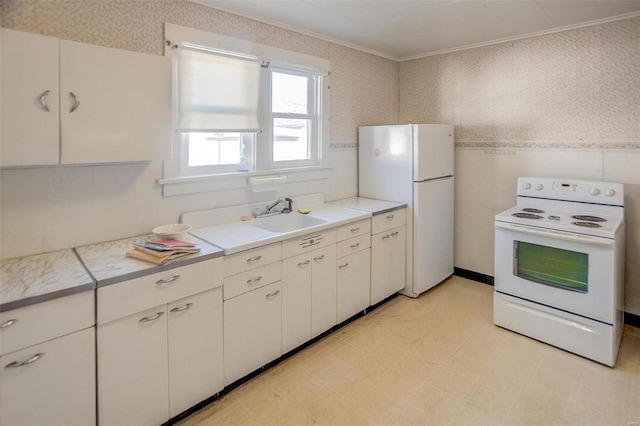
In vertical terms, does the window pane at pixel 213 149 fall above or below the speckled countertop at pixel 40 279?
above

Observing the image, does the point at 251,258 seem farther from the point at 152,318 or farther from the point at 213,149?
the point at 213,149

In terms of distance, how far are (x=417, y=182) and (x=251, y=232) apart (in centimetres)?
168

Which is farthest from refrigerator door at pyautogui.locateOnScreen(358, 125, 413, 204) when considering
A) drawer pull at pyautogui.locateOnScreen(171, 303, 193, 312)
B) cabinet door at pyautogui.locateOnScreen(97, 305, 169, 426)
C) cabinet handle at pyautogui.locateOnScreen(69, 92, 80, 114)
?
cabinet handle at pyautogui.locateOnScreen(69, 92, 80, 114)

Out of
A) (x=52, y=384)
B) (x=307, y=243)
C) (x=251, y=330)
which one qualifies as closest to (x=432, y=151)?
(x=307, y=243)

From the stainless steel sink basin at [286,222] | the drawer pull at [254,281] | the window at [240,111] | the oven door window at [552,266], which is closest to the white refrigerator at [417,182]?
the window at [240,111]

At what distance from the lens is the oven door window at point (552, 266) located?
2570 millimetres

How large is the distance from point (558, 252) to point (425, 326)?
3.69ft

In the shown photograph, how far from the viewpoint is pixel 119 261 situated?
189 cm

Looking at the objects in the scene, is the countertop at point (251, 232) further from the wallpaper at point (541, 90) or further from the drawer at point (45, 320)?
the wallpaper at point (541, 90)

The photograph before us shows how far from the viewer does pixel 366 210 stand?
320 centimetres

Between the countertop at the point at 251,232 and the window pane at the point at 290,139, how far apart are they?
549mm

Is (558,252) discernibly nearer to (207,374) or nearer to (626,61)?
(626,61)

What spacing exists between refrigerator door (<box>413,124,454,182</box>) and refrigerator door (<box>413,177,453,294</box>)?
0.09 meters

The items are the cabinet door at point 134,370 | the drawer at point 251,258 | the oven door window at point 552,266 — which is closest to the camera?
the cabinet door at point 134,370
